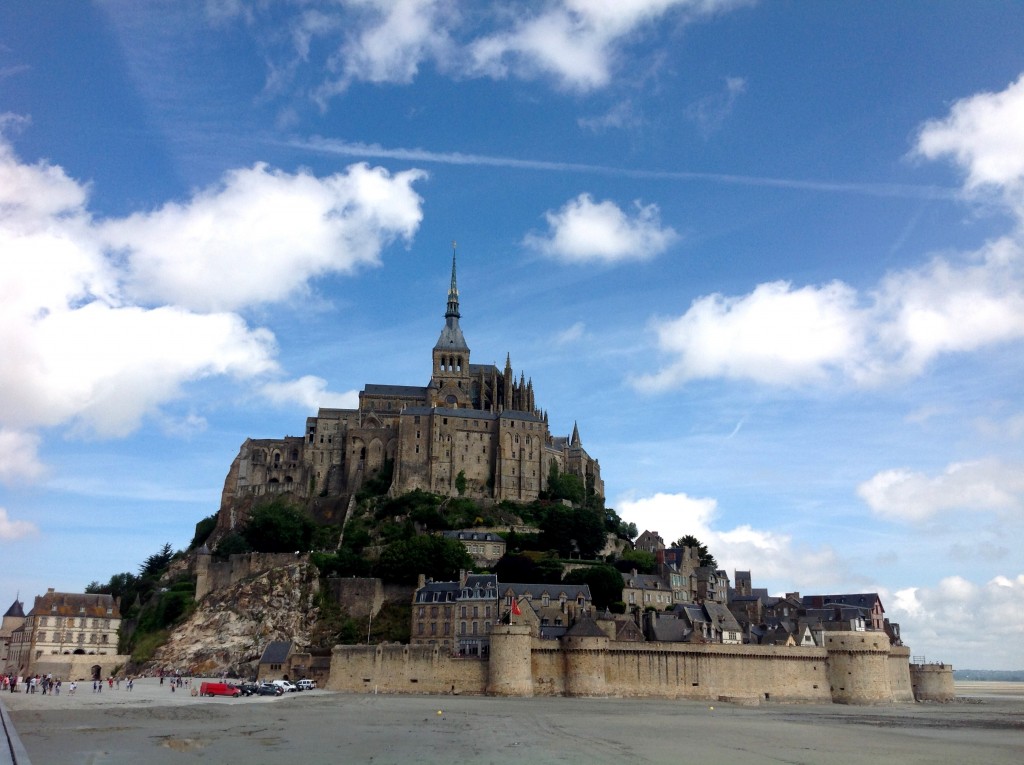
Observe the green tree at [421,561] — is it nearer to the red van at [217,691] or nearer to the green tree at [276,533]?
the green tree at [276,533]

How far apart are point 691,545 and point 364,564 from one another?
33112 millimetres

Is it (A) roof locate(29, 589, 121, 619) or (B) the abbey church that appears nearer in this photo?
(A) roof locate(29, 589, 121, 619)

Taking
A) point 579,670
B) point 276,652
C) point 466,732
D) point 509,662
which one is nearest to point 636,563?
point 579,670

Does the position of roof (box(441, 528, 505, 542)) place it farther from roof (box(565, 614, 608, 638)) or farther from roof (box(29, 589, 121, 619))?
roof (box(29, 589, 121, 619))

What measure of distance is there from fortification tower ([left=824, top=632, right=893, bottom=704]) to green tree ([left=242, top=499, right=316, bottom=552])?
41684 mm

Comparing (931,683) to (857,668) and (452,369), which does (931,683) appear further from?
(452,369)

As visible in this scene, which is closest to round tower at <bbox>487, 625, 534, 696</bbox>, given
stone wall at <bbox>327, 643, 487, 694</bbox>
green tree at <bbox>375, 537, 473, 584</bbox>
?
stone wall at <bbox>327, 643, 487, 694</bbox>

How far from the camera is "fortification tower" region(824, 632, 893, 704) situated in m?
64.6

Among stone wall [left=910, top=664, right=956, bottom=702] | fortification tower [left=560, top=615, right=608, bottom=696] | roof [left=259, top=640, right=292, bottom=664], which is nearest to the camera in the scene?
fortification tower [left=560, top=615, right=608, bottom=696]

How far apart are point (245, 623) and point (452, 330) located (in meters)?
47.3

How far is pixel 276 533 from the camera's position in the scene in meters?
76.6

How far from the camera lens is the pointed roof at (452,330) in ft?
341

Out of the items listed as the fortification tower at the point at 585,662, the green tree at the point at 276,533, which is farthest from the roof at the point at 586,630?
the green tree at the point at 276,533

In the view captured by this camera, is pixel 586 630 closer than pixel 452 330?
Yes
